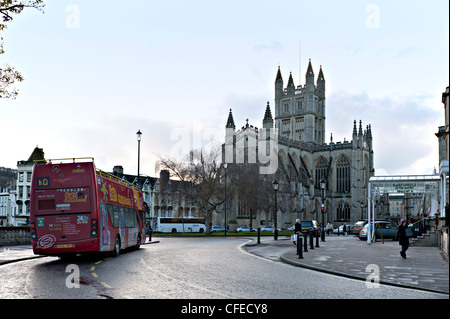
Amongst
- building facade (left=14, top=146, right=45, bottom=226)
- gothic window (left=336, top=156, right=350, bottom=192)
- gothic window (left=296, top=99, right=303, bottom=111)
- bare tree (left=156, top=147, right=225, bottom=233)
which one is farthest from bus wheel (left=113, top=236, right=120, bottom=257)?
gothic window (left=296, top=99, right=303, bottom=111)

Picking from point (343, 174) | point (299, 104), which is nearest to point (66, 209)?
point (343, 174)

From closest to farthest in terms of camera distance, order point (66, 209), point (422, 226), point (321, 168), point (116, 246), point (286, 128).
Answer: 1. point (66, 209)
2. point (116, 246)
3. point (422, 226)
4. point (321, 168)
5. point (286, 128)

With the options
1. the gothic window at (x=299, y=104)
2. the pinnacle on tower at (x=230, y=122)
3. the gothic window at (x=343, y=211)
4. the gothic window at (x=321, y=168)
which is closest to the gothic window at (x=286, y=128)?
the gothic window at (x=299, y=104)

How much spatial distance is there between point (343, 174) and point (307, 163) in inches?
270

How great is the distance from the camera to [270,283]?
10984mm

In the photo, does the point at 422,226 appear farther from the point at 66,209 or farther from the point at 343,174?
the point at 343,174

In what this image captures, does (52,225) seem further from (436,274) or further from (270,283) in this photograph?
(436,274)

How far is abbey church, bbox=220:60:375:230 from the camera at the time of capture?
2790 inches

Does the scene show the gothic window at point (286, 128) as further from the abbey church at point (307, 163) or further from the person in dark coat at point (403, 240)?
the person in dark coat at point (403, 240)

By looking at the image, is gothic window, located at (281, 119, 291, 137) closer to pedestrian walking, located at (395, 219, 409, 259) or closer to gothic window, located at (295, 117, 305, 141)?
gothic window, located at (295, 117, 305, 141)

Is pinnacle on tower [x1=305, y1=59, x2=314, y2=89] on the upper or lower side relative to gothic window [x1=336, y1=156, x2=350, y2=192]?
upper

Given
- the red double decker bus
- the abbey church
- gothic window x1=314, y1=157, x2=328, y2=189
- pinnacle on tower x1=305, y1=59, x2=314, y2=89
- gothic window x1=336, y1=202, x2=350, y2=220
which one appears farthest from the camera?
pinnacle on tower x1=305, y1=59, x2=314, y2=89

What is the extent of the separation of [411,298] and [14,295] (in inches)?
294

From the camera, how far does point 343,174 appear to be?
297 ft
